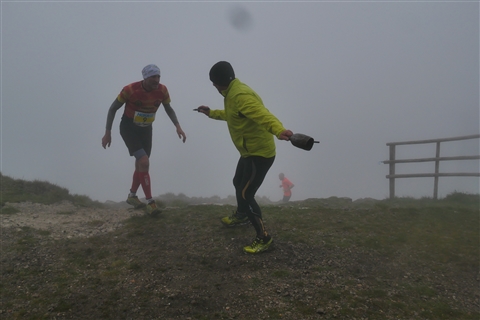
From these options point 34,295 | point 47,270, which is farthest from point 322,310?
point 47,270

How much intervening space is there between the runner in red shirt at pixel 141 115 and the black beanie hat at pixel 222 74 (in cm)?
221

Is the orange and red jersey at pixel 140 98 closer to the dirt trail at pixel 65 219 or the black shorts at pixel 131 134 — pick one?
the black shorts at pixel 131 134

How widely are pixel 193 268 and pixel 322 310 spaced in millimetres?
1822

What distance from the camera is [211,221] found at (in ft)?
22.8

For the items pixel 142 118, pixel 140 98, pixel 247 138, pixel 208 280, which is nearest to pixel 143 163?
pixel 142 118

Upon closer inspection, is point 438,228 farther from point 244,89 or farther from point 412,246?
point 244,89

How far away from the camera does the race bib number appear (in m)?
7.46

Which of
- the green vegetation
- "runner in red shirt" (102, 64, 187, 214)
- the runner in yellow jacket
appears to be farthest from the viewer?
the green vegetation

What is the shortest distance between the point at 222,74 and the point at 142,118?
2954mm

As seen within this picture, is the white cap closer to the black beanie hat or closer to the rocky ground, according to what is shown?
the black beanie hat

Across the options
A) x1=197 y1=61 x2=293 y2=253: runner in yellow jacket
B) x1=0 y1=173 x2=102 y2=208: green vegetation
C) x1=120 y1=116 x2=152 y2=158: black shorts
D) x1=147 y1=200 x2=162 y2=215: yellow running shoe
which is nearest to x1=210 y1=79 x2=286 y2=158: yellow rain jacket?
x1=197 y1=61 x2=293 y2=253: runner in yellow jacket

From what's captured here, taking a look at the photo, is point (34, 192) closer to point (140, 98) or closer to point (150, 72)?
point (140, 98)

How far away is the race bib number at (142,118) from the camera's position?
24.5 feet

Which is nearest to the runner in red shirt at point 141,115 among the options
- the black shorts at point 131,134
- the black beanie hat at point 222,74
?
the black shorts at point 131,134
